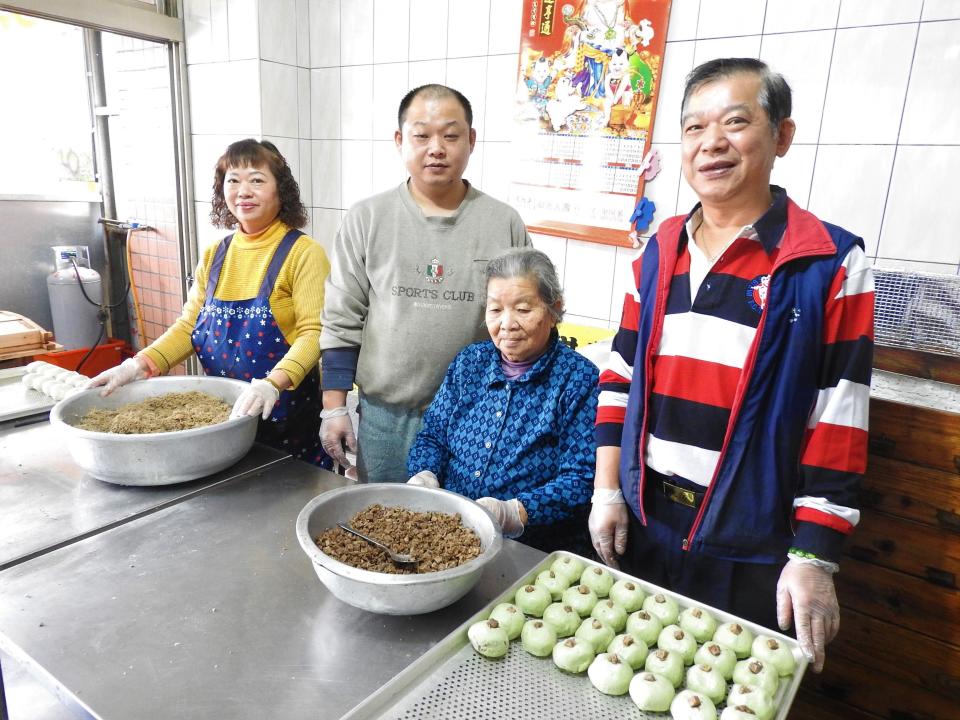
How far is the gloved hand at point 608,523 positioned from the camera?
4.54ft

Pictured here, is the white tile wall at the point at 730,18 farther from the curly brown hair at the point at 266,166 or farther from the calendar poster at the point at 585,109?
the curly brown hair at the point at 266,166

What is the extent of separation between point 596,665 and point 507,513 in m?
0.46

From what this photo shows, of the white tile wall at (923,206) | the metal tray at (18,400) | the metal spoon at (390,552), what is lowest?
the metal tray at (18,400)

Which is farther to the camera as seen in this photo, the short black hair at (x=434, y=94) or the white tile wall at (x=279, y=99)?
the white tile wall at (x=279, y=99)

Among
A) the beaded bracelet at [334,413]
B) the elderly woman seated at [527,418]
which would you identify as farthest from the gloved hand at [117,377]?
the elderly woman seated at [527,418]

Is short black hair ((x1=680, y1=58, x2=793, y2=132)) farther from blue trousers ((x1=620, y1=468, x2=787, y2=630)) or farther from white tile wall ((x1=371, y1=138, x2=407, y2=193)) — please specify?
white tile wall ((x1=371, y1=138, x2=407, y2=193))

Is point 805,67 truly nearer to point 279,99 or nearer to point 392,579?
point 392,579

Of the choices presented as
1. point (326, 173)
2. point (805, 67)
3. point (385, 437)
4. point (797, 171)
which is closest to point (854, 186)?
point (797, 171)

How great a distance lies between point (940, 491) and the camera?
1.58m

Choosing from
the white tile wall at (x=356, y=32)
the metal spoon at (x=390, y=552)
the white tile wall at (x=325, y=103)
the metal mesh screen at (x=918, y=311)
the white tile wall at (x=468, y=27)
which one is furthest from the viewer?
the white tile wall at (x=325, y=103)

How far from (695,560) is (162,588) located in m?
1.03

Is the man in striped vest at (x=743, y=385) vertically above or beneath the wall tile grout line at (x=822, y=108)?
beneath

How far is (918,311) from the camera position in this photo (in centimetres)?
163

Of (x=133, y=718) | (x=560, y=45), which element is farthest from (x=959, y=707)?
(x=560, y=45)
